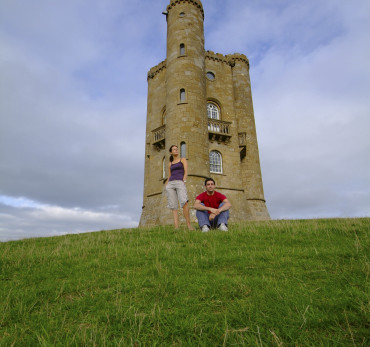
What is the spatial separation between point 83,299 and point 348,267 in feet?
11.5

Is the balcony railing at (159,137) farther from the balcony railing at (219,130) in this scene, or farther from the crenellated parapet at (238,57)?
the crenellated parapet at (238,57)

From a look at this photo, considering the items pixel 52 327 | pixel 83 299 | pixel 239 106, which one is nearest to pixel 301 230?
pixel 83 299

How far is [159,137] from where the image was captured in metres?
18.8

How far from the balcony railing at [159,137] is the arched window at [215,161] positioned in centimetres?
360

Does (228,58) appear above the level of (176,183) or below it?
above

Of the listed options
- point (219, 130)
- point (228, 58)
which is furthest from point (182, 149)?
point (228, 58)

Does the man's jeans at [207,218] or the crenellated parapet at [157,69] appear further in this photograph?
the crenellated parapet at [157,69]

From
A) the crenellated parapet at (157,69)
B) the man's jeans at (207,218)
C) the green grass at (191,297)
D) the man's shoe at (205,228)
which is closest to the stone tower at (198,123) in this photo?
the crenellated parapet at (157,69)

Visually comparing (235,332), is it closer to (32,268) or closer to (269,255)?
(269,255)

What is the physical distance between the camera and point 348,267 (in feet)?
11.6

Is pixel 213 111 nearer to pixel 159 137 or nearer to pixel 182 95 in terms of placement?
pixel 182 95

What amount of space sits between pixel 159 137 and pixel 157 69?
6911 millimetres

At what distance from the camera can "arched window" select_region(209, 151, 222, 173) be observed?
1841 centimetres

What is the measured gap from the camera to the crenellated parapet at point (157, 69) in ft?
69.8
